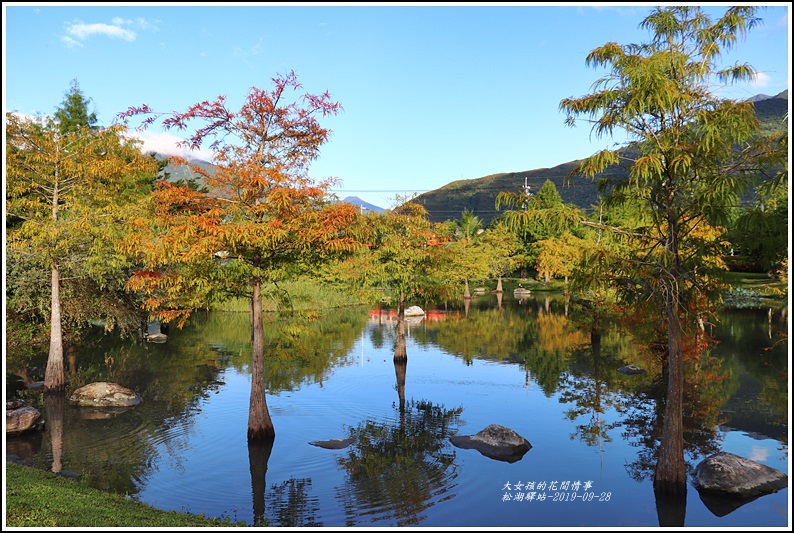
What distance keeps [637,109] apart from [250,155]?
38.5ft

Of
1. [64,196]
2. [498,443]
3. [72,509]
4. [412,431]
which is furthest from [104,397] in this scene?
[498,443]

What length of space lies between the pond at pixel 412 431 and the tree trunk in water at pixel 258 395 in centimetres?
53

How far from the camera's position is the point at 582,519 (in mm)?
14258

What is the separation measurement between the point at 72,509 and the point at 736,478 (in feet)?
50.9

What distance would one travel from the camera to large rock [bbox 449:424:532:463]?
736 inches

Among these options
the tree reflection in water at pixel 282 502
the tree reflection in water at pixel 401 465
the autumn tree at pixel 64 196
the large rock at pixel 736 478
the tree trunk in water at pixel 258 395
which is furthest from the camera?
the autumn tree at pixel 64 196

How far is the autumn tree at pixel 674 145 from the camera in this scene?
13602 mm

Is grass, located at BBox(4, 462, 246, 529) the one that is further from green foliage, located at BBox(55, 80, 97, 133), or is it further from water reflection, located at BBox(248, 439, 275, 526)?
green foliage, located at BBox(55, 80, 97, 133)

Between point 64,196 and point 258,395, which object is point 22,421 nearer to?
point 258,395

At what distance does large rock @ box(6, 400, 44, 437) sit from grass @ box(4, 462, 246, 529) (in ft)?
24.1

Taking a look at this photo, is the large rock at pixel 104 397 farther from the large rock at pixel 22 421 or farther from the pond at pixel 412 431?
the large rock at pixel 22 421

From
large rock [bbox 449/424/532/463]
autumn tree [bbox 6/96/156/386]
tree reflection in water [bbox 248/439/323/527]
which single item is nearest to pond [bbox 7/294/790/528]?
tree reflection in water [bbox 248/439/323/527]

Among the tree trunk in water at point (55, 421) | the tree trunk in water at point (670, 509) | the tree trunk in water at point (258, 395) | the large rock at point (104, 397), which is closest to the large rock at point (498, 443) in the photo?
the tree trunk in water at point (670, 509)

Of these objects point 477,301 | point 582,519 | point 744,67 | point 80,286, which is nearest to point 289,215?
point 582,519
